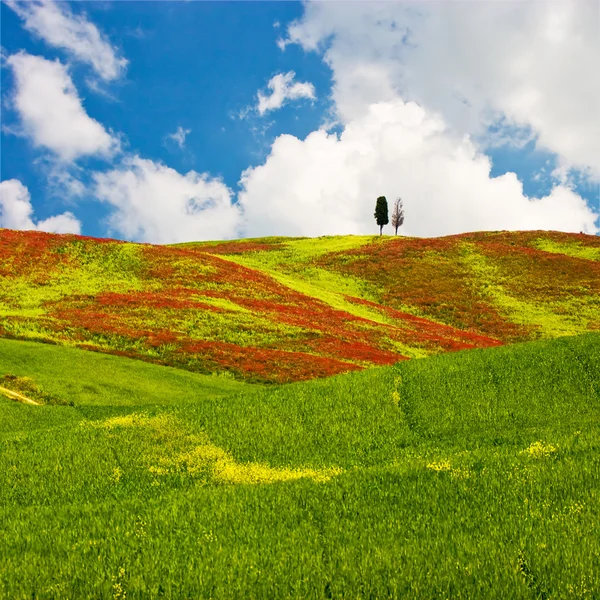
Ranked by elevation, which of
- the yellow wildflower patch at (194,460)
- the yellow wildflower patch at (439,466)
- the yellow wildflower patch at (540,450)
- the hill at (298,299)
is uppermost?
the hill at (298,299)

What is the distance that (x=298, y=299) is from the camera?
63.8 metres

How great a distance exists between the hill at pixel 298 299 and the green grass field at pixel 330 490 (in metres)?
16.3

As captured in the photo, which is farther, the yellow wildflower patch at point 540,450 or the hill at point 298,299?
the hill at point 298,299

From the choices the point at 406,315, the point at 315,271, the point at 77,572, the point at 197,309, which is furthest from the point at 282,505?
the point at 315,271

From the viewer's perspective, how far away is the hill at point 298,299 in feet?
135

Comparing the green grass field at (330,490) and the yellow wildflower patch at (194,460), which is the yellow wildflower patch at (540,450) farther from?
the yellow wildflower patch at (194,460)

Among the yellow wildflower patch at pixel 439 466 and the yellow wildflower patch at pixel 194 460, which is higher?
the yellow wildflower patch at pixel 439 466

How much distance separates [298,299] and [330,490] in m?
51.7

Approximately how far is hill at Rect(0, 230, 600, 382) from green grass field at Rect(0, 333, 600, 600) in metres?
16.3

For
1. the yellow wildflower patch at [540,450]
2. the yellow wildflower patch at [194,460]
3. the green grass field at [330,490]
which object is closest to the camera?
the green grass field at [330,490]

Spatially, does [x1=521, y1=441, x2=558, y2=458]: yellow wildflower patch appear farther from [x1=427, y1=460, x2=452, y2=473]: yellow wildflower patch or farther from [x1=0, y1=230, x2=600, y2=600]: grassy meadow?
[x1=427, y1=460, x2=452, y2=473]: yellow wildflower patch

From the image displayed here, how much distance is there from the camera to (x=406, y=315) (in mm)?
69312

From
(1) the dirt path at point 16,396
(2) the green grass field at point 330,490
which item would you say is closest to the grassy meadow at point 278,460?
(2) the green grass field at point 330,490

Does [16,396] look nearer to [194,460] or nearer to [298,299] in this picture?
[194,460]
